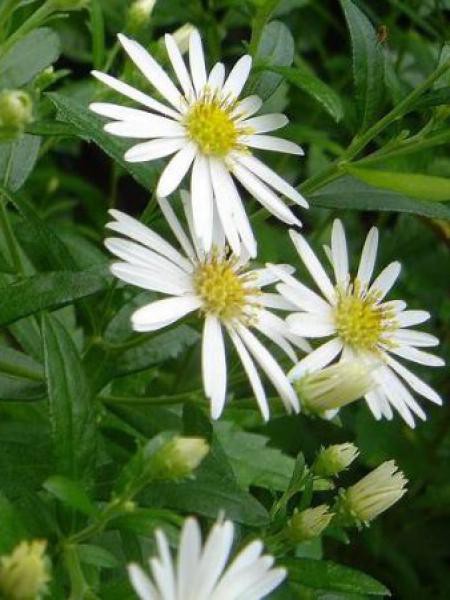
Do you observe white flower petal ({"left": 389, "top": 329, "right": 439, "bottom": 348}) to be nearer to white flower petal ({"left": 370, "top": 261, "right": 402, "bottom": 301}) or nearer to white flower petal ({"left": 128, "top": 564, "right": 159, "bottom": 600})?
white flower petal ({"left": 370, "top": 261, "right": 402, "bottom": 301})

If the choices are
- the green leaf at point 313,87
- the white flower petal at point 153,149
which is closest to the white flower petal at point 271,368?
the white flower petal at point 153,149

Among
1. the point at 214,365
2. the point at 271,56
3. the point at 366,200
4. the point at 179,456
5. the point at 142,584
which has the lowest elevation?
the point at 142,584

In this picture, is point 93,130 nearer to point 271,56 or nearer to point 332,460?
point 271,56

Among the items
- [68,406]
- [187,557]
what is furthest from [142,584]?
[68,406]

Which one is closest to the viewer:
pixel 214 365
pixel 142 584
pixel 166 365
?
pixel 142 584

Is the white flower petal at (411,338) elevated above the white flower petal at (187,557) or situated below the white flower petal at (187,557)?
above

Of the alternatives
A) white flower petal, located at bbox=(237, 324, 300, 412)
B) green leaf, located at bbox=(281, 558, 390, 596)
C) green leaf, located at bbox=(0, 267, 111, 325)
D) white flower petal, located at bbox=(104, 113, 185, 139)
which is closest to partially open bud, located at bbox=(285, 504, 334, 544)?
green leaf, located at bbox=(281, 558, 390, 596)

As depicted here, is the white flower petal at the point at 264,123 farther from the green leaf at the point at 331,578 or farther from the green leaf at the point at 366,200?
the green leaf at the point at 331,578
